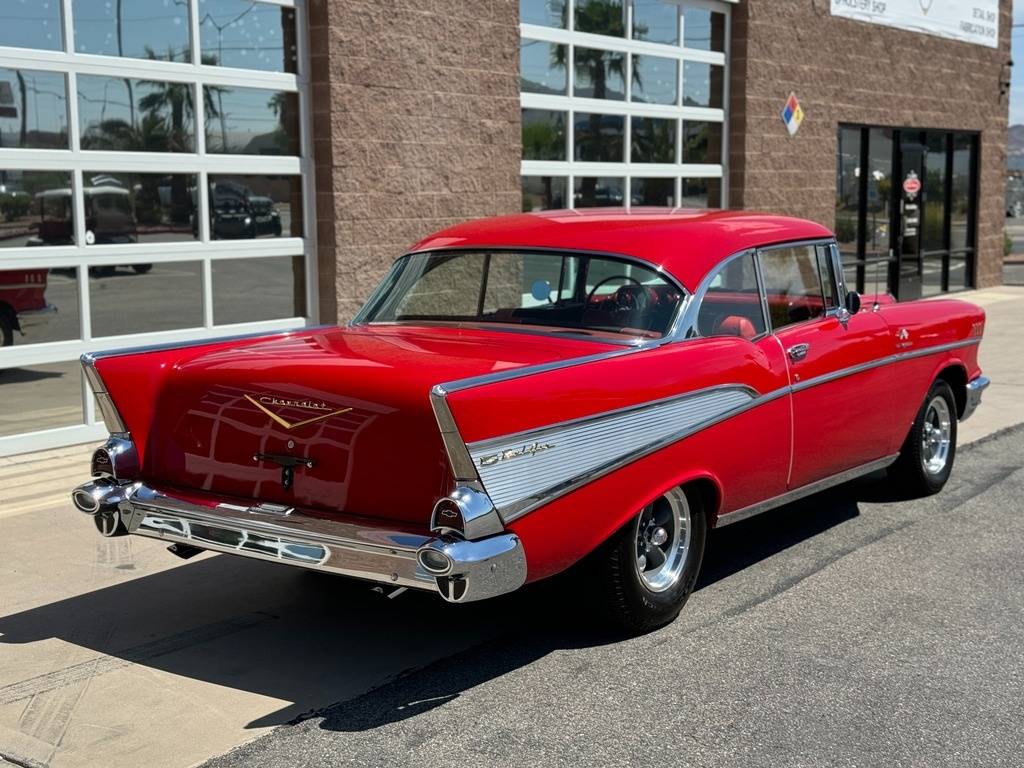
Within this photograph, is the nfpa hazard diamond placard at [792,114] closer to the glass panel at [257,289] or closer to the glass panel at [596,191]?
the glass panel at [596,191]

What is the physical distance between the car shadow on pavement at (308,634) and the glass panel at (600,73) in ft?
23.0

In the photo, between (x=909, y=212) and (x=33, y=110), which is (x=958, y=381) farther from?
(x=909, y=212)

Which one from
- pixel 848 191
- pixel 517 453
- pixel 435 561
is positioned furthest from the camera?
pixel 848 191

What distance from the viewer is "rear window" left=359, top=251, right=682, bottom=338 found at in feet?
17.6

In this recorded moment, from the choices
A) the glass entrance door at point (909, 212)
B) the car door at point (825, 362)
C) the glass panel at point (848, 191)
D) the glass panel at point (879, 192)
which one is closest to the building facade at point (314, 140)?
the glass panel at point (848, 191)

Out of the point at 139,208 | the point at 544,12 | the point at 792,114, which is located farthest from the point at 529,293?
the point at 792,114

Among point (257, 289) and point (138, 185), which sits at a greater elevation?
point (138, 185)

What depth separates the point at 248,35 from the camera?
9.27 m

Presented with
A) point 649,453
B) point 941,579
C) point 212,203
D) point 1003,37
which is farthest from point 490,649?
point 1003,37

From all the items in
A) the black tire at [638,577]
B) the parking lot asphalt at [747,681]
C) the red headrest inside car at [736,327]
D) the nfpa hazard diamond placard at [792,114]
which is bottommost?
the parking lot asphalt at [747,681]

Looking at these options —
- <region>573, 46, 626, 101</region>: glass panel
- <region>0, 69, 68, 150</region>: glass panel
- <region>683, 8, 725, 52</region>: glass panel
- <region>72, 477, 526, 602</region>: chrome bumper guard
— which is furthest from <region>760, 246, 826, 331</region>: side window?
<region>683, 8, 725, 52</region>: glass panel

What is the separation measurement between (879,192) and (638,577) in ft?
Answer: 44.2

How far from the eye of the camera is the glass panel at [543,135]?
1142 centimetres

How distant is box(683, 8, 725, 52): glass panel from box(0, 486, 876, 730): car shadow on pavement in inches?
339
